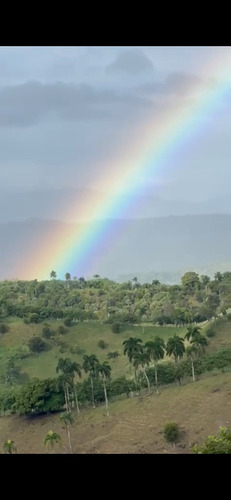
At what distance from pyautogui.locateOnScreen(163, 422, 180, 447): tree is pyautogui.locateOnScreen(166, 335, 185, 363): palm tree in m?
3.22

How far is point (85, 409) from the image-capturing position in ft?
60.7

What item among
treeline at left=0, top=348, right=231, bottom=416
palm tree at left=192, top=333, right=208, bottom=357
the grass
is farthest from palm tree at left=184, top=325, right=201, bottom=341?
the grass

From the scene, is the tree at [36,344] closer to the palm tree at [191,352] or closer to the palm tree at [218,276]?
the palm tree at [191,352]

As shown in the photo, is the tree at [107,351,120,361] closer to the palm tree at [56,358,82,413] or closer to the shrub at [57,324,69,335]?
the palm tree at [56,358,82,413]

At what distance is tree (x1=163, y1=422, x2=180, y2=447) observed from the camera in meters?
15.3

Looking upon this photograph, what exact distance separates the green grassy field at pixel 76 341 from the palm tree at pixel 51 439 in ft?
10.1

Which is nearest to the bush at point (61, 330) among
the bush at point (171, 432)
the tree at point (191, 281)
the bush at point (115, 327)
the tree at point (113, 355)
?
the bush at point (115, 327)

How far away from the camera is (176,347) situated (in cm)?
1934

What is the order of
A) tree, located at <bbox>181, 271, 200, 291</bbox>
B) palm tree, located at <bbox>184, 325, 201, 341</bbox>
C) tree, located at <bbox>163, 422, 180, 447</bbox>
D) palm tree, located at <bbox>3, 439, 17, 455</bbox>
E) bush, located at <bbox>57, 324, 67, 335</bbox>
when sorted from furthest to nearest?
1. tree, located at <bbox>181, 271, 200, 291</bbox>
2. bush, located at <bbox>57, 324, 67, 335</bbox>
3. palm tree, located at <bbox>184, 325, 201, 341</bbox>
4. tree, located at <bbox>163, 422, 180, 447</bbox>
5. palm tree, located at <bbox>3, 439, 17, 455</bbox>

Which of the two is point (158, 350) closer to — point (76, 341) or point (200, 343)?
point (200, 343)

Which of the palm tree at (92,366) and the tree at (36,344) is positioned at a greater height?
the tree at (36,344)

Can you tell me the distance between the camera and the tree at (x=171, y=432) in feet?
50.1
